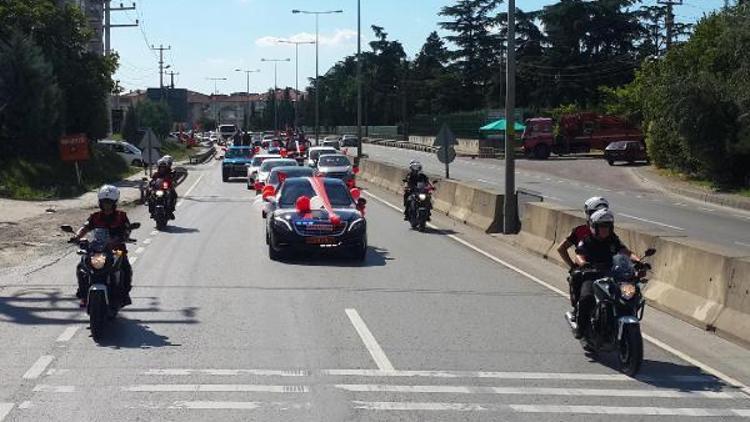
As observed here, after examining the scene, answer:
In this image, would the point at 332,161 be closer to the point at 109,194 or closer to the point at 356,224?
the point at 356,224

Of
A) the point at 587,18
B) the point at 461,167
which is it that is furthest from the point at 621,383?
the point at 587,18

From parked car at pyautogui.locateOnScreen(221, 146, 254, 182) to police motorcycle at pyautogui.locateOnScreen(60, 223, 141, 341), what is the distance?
1497 inches

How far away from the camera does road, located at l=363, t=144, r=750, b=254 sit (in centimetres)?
2580

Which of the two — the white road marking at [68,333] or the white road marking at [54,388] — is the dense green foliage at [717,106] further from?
the white road marking at [54,388]

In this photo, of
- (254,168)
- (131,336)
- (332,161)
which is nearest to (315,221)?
(131,336)

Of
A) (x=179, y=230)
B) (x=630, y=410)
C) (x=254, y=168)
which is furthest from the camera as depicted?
(x=254, y=168)

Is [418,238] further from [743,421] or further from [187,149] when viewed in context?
[187,149]

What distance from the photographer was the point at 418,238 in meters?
21.4

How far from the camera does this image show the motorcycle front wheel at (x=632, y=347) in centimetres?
850

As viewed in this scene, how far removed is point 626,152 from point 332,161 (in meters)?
24.6

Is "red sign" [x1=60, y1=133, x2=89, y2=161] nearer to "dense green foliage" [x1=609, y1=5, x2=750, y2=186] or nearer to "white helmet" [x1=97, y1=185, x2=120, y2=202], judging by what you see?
"dense green foliage" [x1=609, y1=5, x2=750, y2=186]

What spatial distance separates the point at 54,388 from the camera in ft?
25.5

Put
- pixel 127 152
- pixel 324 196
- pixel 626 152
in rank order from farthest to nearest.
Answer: pixel 127 152 < pixel 626 152 < pixel 324 196

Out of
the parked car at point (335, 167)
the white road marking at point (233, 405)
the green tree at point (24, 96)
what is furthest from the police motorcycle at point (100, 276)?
the green tree at point (24, 96)
